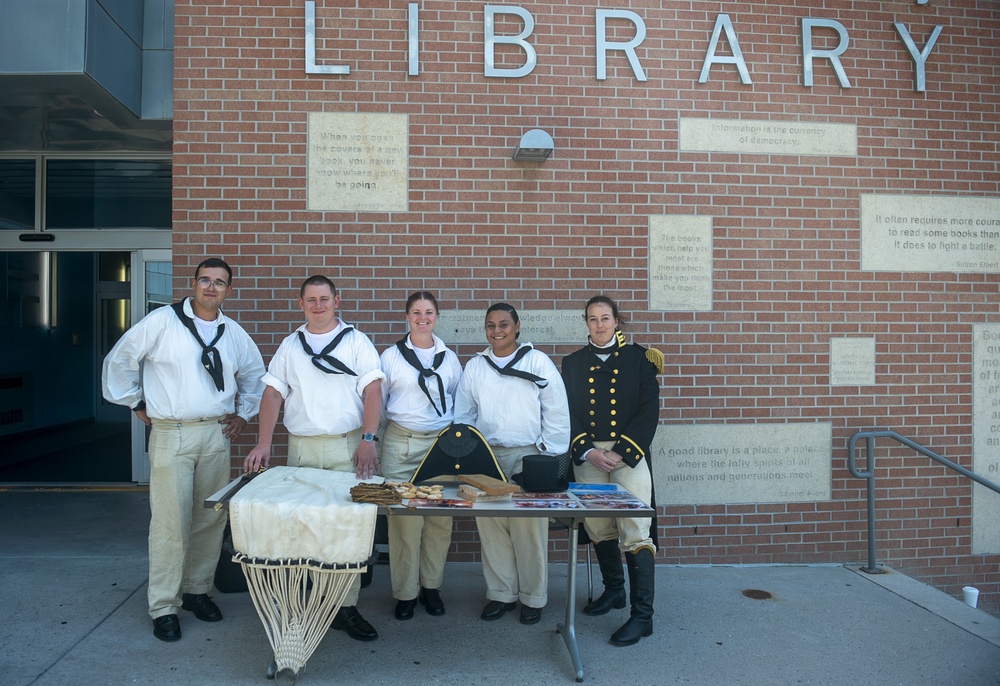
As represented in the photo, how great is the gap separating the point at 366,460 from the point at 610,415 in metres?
1.42

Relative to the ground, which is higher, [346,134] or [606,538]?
[346,134]

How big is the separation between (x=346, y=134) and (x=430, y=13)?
1.07 meters

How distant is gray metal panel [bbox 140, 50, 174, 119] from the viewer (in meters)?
6.26

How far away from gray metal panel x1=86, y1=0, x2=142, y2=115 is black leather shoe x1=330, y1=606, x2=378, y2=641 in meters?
4.33

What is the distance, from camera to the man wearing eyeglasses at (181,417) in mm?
3957

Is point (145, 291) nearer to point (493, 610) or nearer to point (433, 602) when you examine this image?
point (433, 602)

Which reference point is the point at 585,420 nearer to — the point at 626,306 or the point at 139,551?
the point at 626,306

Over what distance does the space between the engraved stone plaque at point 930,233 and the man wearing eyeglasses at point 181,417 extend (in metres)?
4.65

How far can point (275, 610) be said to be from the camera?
11.3 feet

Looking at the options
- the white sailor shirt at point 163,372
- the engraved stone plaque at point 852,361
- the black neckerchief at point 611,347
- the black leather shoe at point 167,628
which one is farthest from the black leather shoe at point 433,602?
the engraved stone plaque at point 852,361

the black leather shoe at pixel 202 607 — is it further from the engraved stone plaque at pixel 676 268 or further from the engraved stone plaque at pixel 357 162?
the engraved stone plaque at pixel 676 268

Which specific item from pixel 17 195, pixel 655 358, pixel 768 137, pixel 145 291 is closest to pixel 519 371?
pixel 655 358

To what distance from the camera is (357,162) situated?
5.16 meters

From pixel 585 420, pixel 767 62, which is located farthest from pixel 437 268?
pixel 767 62
